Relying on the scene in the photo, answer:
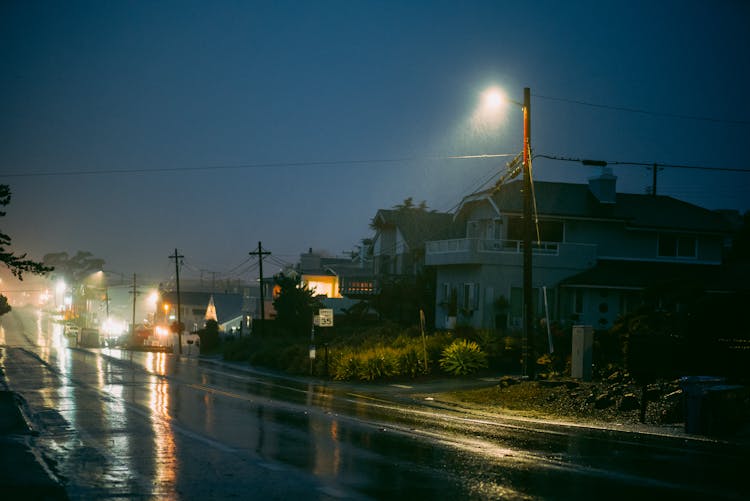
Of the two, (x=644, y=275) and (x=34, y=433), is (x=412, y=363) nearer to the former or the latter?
(x=644, y=275)

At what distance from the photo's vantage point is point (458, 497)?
912 cm

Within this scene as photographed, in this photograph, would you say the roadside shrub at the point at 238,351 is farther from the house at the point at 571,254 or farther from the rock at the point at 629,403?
the rock at the point at 629,403

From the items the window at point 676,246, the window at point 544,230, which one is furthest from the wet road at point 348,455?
the window at point 676,246

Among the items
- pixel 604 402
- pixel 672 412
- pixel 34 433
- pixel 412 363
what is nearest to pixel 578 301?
pixel 412 363

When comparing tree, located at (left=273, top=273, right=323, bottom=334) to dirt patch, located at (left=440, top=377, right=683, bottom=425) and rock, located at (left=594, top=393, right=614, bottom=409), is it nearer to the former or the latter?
dirt patch, located at (left=440, top=377, right=683, bottom=425)

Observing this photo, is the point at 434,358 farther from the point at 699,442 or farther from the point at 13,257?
the point at 699,442

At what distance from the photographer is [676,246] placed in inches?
1836

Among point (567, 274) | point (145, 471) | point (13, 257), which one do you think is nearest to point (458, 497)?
point (145, 471)

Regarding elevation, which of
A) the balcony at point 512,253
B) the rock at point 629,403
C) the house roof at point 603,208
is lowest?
the rock at point 629,403

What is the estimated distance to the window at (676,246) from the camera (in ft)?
153

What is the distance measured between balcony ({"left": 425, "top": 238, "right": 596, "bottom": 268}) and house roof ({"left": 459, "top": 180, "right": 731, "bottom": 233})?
70.0 inches

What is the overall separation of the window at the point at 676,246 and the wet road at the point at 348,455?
29089 mm

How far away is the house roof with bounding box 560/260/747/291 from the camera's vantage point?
41688 millimetres

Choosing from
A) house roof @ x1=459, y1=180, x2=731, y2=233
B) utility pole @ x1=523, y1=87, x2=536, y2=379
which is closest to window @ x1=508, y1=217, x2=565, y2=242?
house roof @ x1=459, y1=180, x2=731, y2=233
